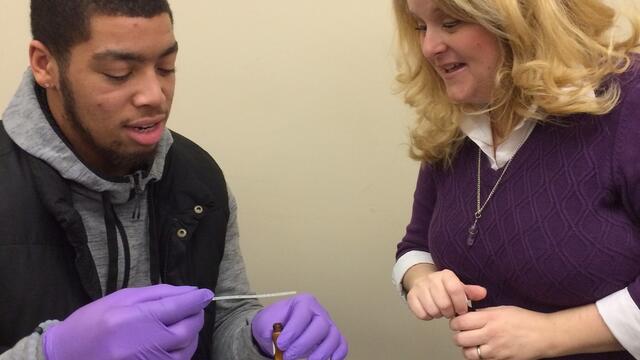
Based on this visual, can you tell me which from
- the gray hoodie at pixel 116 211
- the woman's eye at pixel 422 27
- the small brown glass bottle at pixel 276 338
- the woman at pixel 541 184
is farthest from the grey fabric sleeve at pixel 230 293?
the woman's eye at pixel 422 27

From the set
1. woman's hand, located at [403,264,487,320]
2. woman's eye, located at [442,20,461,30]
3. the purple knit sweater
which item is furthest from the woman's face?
woman's hand, located at [403,264,487,320]

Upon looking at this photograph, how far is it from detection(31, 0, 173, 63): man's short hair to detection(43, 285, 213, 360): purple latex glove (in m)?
0.39

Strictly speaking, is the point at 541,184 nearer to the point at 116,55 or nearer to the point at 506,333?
the point at 506,333


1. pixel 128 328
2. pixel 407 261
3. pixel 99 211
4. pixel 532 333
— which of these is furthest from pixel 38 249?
pixel 532 333

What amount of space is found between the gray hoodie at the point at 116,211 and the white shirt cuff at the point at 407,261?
0.92 ft

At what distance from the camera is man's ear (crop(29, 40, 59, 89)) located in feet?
3.22

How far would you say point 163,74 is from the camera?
1.01 metres

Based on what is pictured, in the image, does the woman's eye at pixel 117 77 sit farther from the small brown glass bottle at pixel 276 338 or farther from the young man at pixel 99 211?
the small brown glass bottle at pixel 276 338

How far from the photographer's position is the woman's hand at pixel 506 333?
0.86 m

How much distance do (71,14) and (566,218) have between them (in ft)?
2.57

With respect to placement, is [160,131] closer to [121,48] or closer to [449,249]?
[121,48]

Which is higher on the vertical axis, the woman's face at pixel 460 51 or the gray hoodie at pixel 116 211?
the woman's face at pixel 460 51

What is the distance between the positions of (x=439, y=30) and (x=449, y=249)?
34 centimetres

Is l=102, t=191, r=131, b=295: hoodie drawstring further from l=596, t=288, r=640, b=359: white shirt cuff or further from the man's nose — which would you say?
l=596, t=288, r=640, b=359: white shirt cuff
